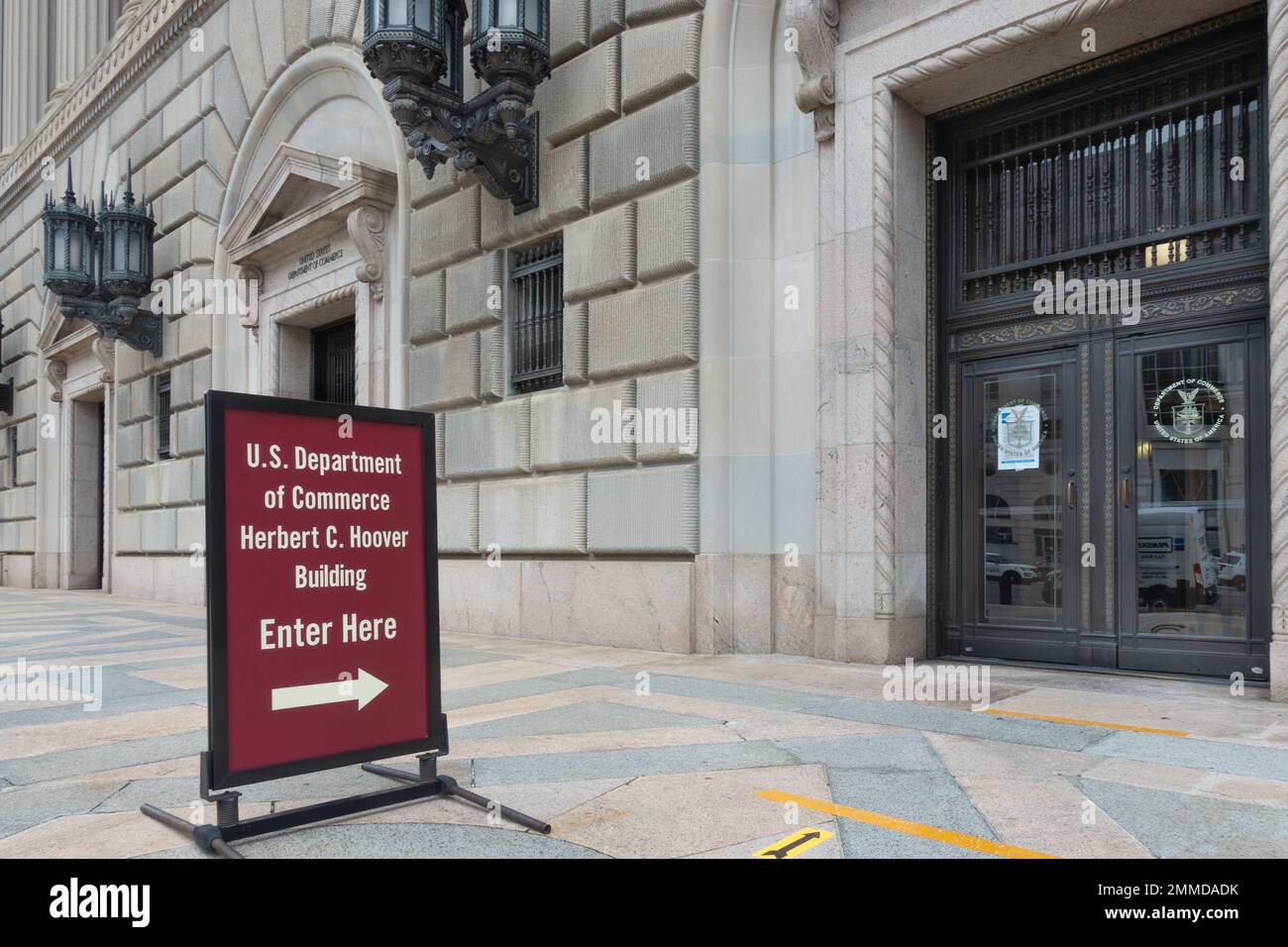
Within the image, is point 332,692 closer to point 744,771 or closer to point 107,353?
point 744,771

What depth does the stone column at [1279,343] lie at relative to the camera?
225 inches

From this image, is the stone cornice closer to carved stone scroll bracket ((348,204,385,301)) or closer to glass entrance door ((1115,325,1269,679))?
carved stone scroll bracket ((348,204,385,301))

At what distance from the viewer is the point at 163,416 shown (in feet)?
60.3

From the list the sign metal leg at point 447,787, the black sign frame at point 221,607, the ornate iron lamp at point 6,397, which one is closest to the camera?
the black sign frame at point 221,607

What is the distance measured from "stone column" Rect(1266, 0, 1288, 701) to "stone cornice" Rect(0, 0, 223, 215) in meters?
16.2

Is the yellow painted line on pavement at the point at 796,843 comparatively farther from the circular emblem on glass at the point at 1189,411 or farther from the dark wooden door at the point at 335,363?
the dark wooden door at the point at 335,363

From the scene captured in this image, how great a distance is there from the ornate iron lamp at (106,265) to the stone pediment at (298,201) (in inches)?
118

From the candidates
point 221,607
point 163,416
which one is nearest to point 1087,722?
point 221,607

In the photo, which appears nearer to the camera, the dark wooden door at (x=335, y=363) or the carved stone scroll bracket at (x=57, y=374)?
the dark wooden door at (x=335, y=363)

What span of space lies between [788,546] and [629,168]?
3.92 meters

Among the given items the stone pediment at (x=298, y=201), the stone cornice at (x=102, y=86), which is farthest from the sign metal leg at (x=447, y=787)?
the stone cornice at (x=102, y=86)

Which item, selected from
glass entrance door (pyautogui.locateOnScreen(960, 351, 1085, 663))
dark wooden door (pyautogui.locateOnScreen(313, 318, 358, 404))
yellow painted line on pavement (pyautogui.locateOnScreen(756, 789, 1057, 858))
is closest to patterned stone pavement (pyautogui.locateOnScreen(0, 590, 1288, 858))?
yellow painted line on pavement (pyautogui.locateOnScreen(756, 789, 1057, 858))

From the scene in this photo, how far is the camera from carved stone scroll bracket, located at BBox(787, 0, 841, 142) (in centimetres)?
803
